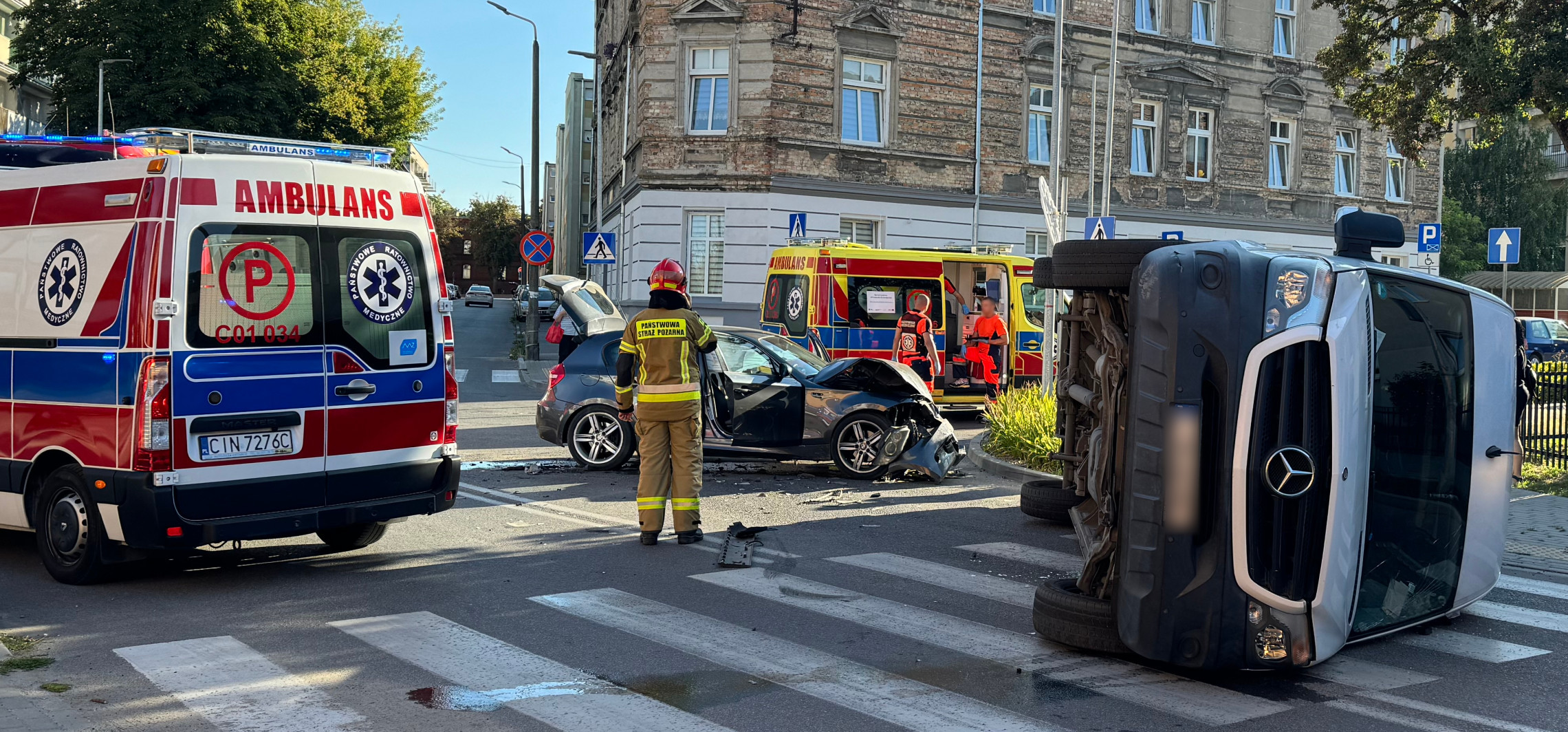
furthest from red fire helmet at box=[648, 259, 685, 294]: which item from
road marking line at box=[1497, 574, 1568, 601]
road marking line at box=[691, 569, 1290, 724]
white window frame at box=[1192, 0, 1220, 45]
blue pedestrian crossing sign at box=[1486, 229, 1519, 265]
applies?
white window frame at box=[1192, 0, 1220, 45]

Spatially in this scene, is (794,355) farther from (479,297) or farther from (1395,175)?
(479,297)

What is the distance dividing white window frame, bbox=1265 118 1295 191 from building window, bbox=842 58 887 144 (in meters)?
12.4

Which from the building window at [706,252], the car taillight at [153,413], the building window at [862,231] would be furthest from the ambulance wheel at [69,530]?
the building window at [862,231]

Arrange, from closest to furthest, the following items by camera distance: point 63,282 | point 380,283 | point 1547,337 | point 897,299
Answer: point 63,282, point 380,283, point 897,299, point 1547,337

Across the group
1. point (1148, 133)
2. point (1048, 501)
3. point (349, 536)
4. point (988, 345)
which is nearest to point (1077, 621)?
point (1048, 501)

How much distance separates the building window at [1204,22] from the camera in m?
33.4

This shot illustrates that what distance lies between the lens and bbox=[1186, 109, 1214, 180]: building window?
3350 cm

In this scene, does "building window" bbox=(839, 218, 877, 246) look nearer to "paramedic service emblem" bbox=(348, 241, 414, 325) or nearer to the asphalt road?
the asphalt road

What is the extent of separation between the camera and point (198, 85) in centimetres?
3800

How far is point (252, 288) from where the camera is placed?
22.3 ft

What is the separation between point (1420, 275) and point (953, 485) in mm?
6497

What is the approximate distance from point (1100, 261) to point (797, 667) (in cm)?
215

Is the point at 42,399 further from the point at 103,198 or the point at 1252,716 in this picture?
the point at 1252,716

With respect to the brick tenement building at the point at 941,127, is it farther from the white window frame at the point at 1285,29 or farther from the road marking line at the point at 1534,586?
the road marking line at the point at 1534,586
